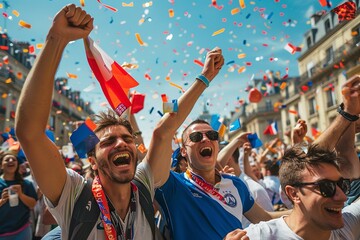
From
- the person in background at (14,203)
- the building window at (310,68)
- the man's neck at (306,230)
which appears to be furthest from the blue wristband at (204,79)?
the building window at (310,68)

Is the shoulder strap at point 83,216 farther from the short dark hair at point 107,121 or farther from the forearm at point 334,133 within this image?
the forearm at point 334,133

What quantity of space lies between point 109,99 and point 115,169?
478 mm

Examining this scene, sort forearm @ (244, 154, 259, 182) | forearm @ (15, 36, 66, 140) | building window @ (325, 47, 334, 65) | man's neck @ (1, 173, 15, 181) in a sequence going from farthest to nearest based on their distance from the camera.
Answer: building window @ (325, 47, 334, 65)
forearm @ (244, 154, 259, 182)
man's neck @ (1, 173, 15, 181)
forearm @ (15, 36, 66, 140)

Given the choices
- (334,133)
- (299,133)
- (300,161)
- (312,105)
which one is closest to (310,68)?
(312,105)

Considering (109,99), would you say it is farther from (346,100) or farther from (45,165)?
(346,100)

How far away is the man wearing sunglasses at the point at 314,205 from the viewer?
1.99 metres

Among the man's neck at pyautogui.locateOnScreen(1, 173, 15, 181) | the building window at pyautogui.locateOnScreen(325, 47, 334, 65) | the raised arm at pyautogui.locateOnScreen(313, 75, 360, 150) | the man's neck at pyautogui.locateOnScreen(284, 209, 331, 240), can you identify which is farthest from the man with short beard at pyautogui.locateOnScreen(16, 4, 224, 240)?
the building window at pyautogui.locateOnScreen(325, 47, 334, 65)

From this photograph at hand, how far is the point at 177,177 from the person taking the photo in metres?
2.73

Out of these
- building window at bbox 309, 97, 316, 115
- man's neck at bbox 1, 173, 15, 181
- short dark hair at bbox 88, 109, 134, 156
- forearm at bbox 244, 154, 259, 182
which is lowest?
forearm at bbox 244, 154, 259, 182

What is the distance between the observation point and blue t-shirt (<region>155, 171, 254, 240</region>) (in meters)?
2.42

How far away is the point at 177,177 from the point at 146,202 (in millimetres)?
557

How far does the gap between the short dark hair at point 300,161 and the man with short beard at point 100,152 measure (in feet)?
2.66

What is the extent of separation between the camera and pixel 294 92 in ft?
138

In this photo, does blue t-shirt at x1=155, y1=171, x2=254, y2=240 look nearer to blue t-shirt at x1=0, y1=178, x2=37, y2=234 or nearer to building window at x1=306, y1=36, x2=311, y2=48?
blue t-shirt at x1=0, y1=178, x2=37, y2=234
